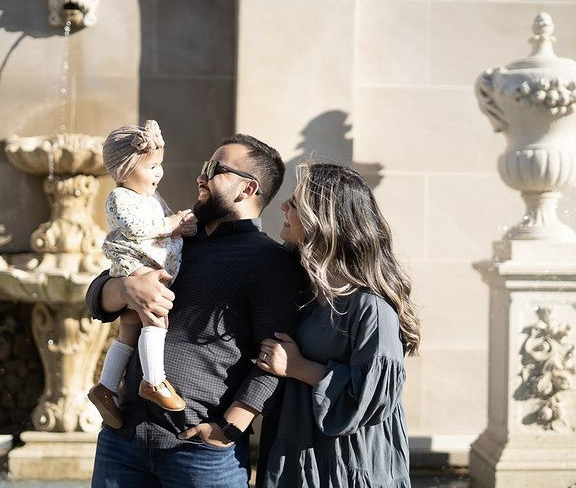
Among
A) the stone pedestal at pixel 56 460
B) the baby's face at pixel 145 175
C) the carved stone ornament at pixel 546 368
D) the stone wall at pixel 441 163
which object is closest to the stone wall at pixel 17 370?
the stone pedestal at pixel 56 460

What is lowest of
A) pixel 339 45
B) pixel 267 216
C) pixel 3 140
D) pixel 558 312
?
pixel 558 312

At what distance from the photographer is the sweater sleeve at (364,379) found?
7.92 ft

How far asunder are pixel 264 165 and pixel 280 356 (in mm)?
573

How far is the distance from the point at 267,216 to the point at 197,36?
1.25 m

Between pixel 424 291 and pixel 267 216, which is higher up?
pixel 267 216

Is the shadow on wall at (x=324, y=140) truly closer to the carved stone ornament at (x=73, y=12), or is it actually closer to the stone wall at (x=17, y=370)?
the carved stone ornament at (x=73, y=12)

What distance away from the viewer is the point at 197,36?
19.7 feet

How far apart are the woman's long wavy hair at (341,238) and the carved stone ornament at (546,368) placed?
2504mm

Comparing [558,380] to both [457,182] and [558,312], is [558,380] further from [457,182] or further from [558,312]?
[457,182]

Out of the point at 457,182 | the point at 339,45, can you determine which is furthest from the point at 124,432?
the point at 457,182

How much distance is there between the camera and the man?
2.52 metres

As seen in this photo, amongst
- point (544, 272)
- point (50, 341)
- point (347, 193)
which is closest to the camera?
point (347, 193)

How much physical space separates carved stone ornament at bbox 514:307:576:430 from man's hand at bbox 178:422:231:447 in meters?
2.70

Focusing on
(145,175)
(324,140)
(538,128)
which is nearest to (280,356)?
(145,175)
